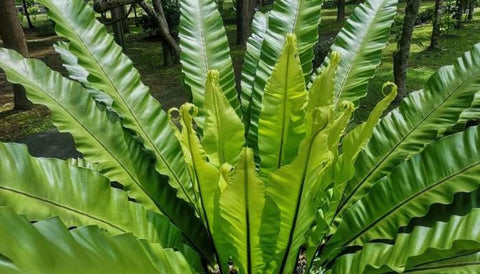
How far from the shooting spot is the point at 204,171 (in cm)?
108

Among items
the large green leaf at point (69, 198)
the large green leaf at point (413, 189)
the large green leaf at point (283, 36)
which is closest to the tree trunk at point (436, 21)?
the large green leaf at point (283, 36)

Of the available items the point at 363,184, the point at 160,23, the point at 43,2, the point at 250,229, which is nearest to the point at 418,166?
the point at 363,184

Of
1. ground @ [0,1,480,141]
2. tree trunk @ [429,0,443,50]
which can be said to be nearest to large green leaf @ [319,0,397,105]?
ground @ [0,1,480,141]

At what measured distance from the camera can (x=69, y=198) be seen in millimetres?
1070

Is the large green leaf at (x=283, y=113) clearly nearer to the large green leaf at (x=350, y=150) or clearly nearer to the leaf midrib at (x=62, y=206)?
the large green leaf at (x=350, y=150)

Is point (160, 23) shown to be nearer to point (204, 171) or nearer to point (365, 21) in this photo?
point (365, 21)

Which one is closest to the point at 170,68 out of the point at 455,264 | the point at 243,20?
the point at 243,20

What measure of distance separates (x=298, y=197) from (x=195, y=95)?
73 centimetres

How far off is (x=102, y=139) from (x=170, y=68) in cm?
952

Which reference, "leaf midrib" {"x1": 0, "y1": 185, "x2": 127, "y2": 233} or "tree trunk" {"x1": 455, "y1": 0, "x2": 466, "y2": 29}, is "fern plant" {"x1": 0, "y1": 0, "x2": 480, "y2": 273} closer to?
"leaf midrib" {"x1": 0, "y1": 185, "x2": 127, "y2": 233}

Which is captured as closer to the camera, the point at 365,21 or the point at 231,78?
the point at 231,78

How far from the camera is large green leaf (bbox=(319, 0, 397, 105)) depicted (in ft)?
5.40

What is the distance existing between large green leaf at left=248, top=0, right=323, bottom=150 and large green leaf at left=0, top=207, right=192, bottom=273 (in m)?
0.86

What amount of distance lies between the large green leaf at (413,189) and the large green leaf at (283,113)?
0.31 metres
